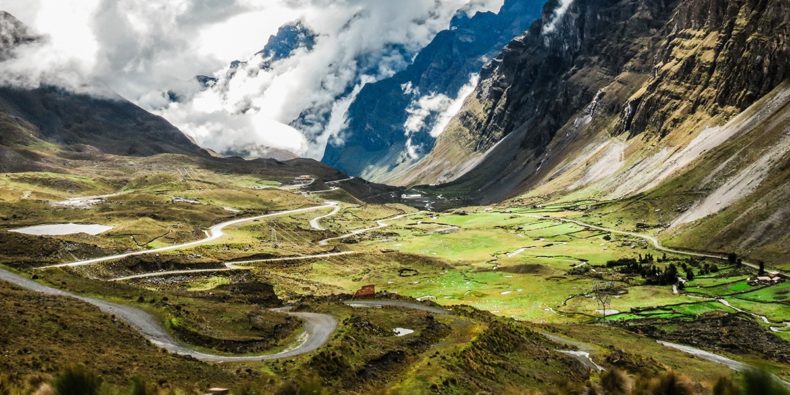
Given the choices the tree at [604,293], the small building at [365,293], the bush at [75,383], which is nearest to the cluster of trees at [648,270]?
the tree at [604,293]

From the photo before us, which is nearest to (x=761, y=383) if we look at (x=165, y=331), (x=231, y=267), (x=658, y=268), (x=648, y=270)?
(x=165, y=331)

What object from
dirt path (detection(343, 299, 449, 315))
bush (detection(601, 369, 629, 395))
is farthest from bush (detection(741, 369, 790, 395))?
dirt path (detection(343, 299, 449, 315))

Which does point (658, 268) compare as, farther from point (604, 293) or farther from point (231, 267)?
point (231, 267)

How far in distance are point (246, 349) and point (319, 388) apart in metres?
39.0

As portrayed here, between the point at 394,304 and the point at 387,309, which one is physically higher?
the point at 387,309

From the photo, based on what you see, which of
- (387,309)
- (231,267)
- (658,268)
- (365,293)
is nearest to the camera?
(387,309)

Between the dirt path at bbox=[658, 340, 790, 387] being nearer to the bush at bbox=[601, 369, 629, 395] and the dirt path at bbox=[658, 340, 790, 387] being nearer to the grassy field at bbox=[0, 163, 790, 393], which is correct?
the grassy field at bbox=[0, 163, 790, 393]

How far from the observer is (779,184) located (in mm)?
161875

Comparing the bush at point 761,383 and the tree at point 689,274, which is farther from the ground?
the bush at point 761,383

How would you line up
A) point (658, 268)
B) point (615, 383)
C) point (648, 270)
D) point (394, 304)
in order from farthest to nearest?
point (658, 268)
point (648, 270)
point (394, 304)
point (615, 383)

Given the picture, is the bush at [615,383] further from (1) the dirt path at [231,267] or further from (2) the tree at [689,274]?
(2) the tree at [689,274]

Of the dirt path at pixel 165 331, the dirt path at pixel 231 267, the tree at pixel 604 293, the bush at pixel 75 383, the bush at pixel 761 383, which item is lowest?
the tree at pixel 604 293

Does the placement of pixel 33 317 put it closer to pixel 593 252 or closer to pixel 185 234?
pixel 185 234

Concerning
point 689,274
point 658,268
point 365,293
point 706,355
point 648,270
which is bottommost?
point 658,268
